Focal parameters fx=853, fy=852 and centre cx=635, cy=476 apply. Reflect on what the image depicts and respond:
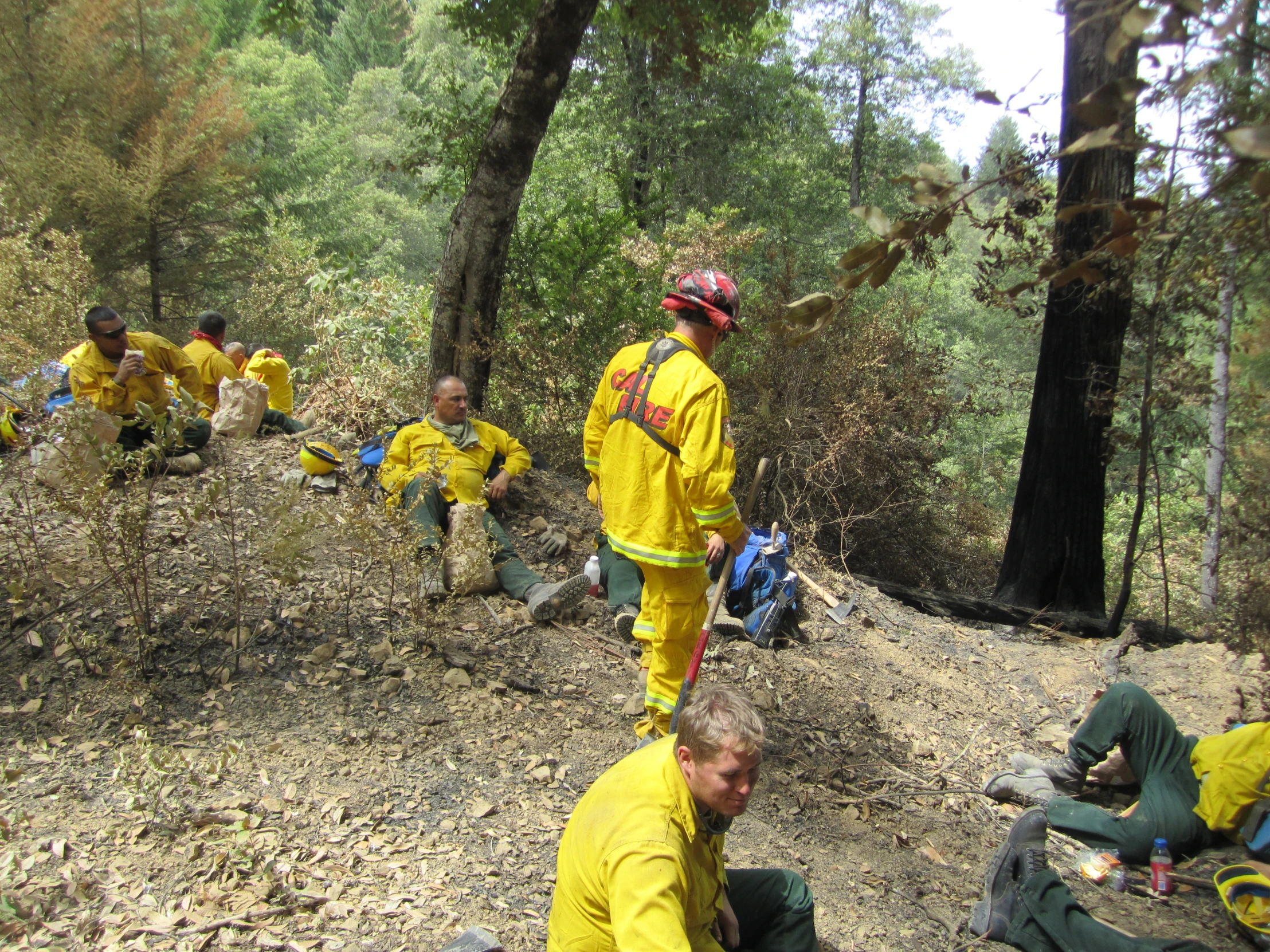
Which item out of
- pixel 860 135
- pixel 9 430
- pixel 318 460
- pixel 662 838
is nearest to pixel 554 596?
pixel 318 460

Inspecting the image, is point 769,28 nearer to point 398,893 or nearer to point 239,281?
point 239,281

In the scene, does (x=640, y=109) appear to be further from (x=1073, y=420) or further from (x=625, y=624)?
(x=625, y=624)

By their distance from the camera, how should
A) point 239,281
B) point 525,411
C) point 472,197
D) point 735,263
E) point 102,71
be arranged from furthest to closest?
point 239,281 < point 102,71 < point 735,263 < point 525,411 < point 472,197

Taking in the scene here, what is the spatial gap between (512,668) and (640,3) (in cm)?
603

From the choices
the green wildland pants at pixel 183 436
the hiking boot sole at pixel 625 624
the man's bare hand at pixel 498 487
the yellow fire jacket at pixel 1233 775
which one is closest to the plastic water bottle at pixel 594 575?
the hiking boot sole at pixel 625 624

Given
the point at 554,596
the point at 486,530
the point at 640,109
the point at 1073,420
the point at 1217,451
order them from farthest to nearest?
the point at 640,109
the point at 1217,451
the point at 1073,420
the point at 486,530
the point at 554,596

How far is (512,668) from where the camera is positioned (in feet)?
15.2

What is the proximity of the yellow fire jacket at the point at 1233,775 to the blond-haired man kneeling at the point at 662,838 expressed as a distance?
9.83 feet

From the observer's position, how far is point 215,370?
733 centimetres

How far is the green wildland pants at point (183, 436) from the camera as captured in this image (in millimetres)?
5895

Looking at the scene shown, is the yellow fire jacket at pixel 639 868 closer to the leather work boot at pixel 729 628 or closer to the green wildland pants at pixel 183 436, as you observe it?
the leather work boot at pixel 729 628

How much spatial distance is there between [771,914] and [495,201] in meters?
5.48

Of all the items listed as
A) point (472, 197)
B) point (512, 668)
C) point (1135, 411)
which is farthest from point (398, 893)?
point (1135, 411)

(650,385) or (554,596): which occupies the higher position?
(650,385)
